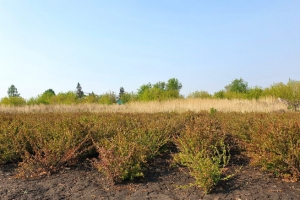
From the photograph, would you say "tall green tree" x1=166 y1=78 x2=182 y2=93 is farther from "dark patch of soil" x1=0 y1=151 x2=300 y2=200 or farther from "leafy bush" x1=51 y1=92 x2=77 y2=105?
"dark patch of soil" x1=0 y1=151 x2=300 y2=200

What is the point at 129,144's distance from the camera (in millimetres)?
4082

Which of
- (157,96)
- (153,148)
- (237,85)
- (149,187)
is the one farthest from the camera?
(237,85)

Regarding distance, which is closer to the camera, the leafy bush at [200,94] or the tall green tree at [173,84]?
the leafy bush at [200,94]

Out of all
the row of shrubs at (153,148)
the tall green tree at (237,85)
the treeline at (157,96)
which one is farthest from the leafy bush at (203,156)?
the tall green tree at (237,85)

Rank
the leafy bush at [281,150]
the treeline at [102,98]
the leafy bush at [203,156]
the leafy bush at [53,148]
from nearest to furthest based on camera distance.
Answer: the leafy bush at [203,156], the leafy bush at [281,150], the leafy bush at [53,148], the treeline at [102,98]

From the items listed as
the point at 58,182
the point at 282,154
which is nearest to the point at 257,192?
the point at 282,154

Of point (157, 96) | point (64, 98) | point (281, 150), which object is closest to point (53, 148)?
point (281, 150)

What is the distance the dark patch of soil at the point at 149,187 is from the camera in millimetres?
3434

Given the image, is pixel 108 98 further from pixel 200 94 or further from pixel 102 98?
pixel 200 94

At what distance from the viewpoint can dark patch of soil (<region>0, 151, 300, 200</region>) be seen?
3.43 metres

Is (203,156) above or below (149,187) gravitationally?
above

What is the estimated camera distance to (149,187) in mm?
3740

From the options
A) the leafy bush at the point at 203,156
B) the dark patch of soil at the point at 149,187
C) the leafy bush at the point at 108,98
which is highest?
the leafy bush at the point at 108,98

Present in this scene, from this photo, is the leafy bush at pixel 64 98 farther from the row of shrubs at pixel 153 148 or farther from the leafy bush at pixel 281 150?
the leafy bush at pixel 281 150
